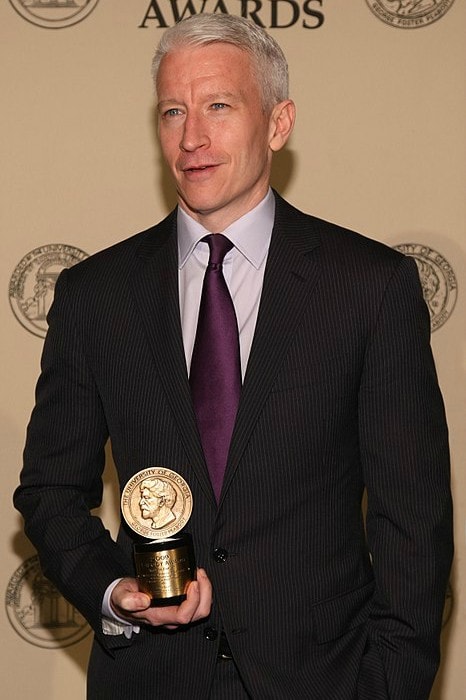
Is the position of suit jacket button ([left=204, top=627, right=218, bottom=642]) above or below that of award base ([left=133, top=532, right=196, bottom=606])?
below

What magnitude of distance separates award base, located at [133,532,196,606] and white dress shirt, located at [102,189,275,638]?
7.7 inches

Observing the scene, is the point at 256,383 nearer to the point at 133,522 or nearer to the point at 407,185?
the point at 133,522

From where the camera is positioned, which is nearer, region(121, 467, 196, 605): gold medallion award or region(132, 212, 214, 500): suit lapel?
region(121, 467, 196, 605): gold medallion award

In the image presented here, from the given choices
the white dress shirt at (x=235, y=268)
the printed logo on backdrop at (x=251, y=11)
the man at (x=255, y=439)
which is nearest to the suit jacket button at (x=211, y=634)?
the man at (x=255, y=439)

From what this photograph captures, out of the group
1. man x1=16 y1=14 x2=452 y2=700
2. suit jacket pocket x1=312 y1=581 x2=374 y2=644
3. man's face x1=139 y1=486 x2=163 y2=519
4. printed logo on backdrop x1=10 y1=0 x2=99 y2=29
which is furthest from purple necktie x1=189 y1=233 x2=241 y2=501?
printed logo on backdrop x1=10 y1=0 x2=99 y2=29

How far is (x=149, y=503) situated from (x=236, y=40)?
2.34 ft

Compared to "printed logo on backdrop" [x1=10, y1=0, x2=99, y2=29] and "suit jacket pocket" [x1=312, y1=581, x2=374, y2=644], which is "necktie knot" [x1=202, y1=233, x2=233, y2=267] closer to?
"suit jacket pocket" [x1=312, y1=581, x2=374, y2=644]

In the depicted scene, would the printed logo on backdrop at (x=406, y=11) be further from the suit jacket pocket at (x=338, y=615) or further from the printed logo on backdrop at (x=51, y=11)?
the suit jacket pocket at (x=338, y=615)

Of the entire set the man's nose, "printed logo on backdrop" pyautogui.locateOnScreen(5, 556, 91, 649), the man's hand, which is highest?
the man's nose

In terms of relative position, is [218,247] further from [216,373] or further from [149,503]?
[149,503]

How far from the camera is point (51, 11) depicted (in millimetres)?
2576

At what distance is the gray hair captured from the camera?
1804 millimetres

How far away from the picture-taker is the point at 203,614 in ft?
5.32

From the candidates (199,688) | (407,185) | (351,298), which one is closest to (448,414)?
(407,185)
